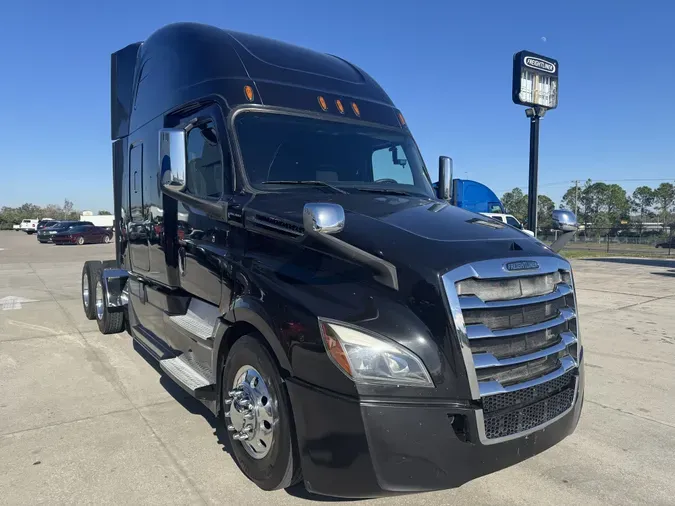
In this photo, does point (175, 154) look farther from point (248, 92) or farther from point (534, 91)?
point (534, 91)

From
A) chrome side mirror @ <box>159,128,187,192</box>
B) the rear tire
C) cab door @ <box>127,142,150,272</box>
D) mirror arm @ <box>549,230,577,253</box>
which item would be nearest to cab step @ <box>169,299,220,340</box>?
chrome side mirror @ <box>159,128,187,192</box>

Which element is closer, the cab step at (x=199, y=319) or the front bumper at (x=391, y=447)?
the front bumper at (x=391, y=447)

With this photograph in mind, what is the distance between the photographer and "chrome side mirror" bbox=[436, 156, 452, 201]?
507 centimetres

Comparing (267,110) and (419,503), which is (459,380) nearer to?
(419,503)

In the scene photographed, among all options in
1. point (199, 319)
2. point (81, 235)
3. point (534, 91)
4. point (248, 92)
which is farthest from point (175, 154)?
point (81, 235)

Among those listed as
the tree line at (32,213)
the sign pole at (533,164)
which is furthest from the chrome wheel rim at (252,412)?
the tree line at (32,213)

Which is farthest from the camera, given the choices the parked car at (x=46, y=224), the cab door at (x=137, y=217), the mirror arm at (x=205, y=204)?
the parked car at (x=46, y=224)

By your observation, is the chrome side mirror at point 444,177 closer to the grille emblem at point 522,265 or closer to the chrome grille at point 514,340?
the chrome grille at point 514,340

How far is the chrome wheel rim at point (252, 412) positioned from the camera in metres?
3.03

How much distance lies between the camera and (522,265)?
286cm

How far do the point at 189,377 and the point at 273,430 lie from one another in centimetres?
125

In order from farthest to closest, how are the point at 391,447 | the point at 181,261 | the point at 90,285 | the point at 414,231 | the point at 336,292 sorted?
the point at 90,285
the point at 181,261
the point at 414,231
the point at 336,292
the point at 391,447

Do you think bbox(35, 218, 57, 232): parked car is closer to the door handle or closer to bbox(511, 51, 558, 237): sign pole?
bbox(511, 51, 558, 237): sign pole

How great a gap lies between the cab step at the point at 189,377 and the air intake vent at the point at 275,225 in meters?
1.23
